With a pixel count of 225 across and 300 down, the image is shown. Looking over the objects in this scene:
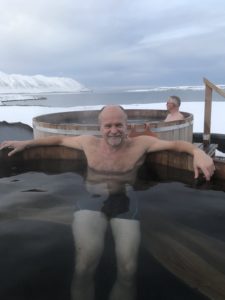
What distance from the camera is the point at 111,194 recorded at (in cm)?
365

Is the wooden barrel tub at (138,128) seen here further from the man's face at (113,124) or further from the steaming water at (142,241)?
the man's face at (113,124)

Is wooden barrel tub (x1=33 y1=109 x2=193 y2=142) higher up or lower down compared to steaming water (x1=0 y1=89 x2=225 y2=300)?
higher up

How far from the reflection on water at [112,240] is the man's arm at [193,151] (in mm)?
435

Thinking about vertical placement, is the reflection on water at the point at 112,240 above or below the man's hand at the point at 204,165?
below

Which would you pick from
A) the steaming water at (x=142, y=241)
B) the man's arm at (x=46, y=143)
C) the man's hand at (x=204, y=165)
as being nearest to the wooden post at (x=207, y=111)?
the steaming water at (x=142, y=241)

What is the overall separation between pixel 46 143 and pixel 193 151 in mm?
2245

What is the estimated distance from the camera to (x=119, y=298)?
2.04 metres

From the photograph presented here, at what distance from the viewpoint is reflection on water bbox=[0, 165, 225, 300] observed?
7.15 ft

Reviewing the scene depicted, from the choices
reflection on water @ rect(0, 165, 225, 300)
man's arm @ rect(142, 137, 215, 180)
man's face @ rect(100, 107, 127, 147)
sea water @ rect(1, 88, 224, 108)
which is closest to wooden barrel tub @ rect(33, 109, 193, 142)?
man's arm @ rect(142, 137, 215, 180)

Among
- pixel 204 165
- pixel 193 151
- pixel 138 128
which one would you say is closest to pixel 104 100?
pixel 138 128

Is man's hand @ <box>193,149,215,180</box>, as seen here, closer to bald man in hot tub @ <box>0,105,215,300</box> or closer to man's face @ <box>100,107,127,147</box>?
bald man in hot tub @ <box>0,105,215,300</box>

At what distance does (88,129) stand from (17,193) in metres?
2.11

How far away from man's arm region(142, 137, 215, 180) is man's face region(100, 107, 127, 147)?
26.4 inches

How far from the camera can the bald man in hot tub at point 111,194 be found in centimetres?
230
